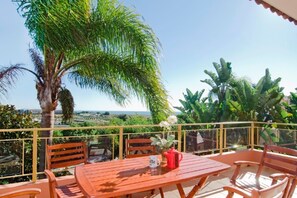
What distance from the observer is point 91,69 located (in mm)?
5363

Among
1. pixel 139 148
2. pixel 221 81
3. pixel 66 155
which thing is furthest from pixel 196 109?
pixel 66 155

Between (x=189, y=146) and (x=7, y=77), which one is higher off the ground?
(x=7, y=77)

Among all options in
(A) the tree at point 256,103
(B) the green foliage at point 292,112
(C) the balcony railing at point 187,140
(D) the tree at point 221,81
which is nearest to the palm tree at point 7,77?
(C) the balcony railing at point 187,140

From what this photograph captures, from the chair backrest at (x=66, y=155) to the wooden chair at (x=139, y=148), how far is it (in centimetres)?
69

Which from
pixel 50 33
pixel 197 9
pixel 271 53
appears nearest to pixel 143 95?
pixel 50 33

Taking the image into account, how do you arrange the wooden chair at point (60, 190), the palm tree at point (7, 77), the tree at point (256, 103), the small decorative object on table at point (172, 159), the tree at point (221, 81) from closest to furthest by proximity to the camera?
the wooden chair at point (60, 190), the small decorative object on table at point (172, 159), the palm tree at point (7, 77), the tree at point (256, 103), the tree at point (221, 81)

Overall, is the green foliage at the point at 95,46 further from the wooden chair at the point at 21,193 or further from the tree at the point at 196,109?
the tree at the point at 196,109

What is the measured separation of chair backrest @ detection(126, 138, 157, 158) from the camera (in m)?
3.79

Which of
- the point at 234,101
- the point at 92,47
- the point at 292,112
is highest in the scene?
the point at 92,47

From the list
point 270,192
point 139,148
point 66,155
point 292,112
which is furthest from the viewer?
point 292,112

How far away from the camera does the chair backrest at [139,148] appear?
3.79m

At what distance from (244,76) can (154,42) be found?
8.90m

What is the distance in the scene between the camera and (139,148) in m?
3.81

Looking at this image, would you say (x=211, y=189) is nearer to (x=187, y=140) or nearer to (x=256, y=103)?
(x=187, y=140)
